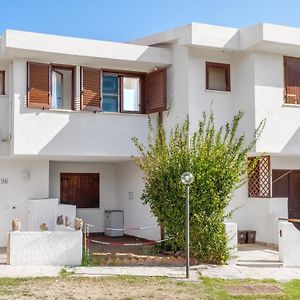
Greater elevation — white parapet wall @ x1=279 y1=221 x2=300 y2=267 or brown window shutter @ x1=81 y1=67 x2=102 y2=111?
brown window shutter @ x1=81 y1=67 x2=102 y2=111

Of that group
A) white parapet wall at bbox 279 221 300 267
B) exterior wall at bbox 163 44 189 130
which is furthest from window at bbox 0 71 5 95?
white parapet wall at bbox 279 221 300 267

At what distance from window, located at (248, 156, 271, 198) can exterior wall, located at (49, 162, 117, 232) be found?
21.3 feet

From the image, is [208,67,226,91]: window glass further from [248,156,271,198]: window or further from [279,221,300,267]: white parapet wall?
[279,221,300,267]: white parapet wall

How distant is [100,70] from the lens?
61.9ft

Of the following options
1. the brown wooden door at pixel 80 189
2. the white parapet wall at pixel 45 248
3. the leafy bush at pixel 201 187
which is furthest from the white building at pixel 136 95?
the white parapet wall at pixel 45 248

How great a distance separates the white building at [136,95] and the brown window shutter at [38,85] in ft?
0.11

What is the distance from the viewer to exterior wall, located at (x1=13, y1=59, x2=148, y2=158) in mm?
17484

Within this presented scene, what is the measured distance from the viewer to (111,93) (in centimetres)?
1944

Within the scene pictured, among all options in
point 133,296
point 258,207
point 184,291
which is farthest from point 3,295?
point 258,207

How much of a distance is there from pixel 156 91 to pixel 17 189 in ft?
20.9

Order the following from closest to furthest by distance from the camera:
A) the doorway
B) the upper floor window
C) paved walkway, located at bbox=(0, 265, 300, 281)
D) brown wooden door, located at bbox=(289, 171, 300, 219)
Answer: paved walkway, located at bbox=(0, 265, 300, 281) < the upper floor window < the doorway < brown wooden door, located at bbox=(289, 171, 300, 219)

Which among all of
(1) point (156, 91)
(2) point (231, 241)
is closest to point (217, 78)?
(1) point (156, 91)

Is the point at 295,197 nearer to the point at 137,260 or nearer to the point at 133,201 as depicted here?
the point at 133,201

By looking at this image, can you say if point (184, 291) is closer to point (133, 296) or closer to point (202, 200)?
point (133, 296)
